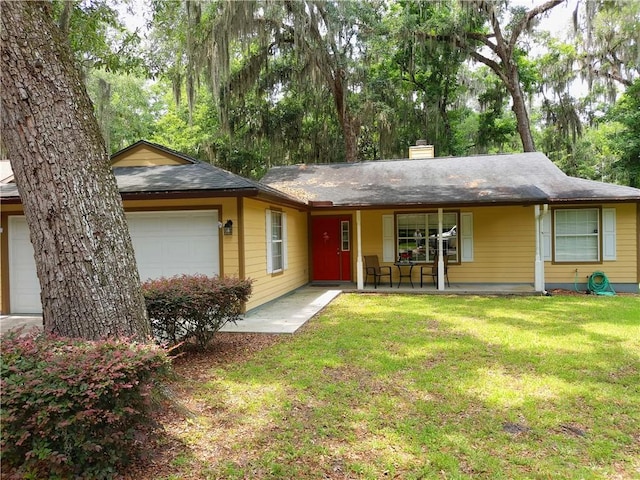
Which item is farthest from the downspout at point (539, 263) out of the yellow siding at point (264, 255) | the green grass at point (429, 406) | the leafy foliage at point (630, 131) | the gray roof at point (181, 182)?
the leafy foliage at point (630, 131)

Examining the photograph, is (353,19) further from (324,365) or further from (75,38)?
(324,365)

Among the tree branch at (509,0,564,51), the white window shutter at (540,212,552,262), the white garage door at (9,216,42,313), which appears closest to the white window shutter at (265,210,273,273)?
the white garage door at (9,216,42,313)

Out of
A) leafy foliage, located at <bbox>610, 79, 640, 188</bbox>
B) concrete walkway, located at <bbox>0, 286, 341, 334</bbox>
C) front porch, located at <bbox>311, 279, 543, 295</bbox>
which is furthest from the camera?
leafy foliage, located at <bbox>610, 79, 640, 188</bbox>

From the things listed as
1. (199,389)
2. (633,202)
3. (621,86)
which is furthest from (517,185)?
(621,86)

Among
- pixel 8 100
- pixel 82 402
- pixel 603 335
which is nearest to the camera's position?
Result: pixel 82 402

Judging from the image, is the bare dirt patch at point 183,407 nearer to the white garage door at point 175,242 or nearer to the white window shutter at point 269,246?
the white garage door at point 175,242

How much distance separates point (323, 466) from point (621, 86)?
21194 mm

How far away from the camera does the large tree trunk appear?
2.89 meters

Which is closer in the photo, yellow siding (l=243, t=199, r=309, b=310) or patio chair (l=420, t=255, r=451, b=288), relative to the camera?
yellow siding (l=243, t=199, r=309, b=310)

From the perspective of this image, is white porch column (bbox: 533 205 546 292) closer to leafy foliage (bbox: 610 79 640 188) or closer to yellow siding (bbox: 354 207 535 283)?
yellow siding (bbox: 354 207 535 283)

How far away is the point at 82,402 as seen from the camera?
226 cm

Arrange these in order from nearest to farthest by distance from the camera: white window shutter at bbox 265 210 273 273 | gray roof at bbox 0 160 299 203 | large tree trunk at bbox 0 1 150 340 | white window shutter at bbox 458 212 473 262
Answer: large tree trunk at bbox 0 1 150 340 → gray roof at bbox 0 160 299 203 → white window shutter at bbox 265 210 273 273 → white window shutter at bbox 458 212 473 262

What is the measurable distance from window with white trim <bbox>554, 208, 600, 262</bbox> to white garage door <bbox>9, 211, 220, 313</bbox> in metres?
8.27

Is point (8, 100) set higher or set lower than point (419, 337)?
higher
